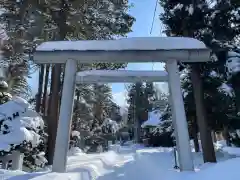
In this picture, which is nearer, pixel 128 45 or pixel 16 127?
pixel 128 45

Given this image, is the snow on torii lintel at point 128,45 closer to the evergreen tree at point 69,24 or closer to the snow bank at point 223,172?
the evergreen tree at point 69,24

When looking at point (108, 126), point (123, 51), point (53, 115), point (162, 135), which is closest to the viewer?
point (123, 51)

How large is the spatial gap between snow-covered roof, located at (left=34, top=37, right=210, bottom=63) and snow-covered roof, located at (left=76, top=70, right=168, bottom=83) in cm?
83

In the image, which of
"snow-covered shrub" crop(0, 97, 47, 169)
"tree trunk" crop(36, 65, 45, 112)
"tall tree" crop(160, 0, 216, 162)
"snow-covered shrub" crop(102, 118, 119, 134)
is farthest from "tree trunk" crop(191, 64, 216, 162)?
"snow-covered shrub" crop(102, 118, 119, 134)

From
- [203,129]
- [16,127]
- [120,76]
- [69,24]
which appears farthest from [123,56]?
[203,129]

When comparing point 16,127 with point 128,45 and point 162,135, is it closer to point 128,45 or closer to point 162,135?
point 128,45

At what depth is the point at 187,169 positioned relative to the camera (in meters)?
8.02

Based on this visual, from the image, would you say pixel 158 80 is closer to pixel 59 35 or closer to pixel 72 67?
pixel 72 67

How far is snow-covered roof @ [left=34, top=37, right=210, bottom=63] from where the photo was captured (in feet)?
26.9

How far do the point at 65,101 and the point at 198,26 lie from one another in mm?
9113

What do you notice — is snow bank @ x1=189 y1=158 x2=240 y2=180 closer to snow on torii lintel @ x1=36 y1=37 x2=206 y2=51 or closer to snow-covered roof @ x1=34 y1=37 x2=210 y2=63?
snow-covered roof @ x1=34 y1=37 x2=210 y2=63

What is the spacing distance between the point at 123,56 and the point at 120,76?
3.92 feet

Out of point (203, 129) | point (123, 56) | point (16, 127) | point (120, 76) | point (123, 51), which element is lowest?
point (16, 127)

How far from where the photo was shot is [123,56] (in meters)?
8.28
